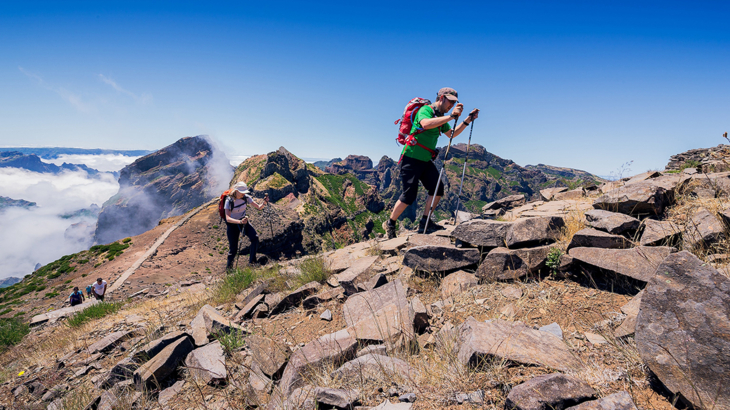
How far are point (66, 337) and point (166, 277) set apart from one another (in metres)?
23.0

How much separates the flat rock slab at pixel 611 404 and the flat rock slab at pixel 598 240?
8.23 feet

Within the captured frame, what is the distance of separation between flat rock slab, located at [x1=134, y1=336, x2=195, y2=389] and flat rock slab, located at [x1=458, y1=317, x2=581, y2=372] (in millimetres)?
3325

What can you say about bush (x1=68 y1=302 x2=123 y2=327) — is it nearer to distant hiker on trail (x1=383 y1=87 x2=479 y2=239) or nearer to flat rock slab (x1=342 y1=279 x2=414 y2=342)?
flat rock slab (x1=342 y1=279 x2=414 y2=342)

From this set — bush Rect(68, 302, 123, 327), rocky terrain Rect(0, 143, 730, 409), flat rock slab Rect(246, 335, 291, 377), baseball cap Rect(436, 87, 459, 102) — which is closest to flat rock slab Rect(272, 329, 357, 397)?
rocky terrain Rect(0, 143, 730, 409)

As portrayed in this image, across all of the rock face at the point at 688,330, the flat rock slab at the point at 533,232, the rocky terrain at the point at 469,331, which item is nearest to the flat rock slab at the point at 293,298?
the rocky terrain at the point at 469,331

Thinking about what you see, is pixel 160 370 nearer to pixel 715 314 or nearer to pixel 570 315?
pixel 570 315

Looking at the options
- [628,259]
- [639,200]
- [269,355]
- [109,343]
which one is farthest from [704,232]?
[109,343]

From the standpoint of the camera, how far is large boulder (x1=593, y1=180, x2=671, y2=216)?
4.25 meters

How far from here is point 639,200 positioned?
4.30 meters

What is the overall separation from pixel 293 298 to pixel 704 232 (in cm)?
543

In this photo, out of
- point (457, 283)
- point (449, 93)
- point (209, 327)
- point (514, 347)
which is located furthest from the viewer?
point (449, 93)

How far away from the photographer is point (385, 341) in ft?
9.90

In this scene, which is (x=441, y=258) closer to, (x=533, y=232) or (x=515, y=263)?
(x=515, y=263)

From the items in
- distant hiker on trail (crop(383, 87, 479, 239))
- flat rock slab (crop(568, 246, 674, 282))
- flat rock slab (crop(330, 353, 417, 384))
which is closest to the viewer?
flat rock slab (crop(330, 353, 417, 384))
